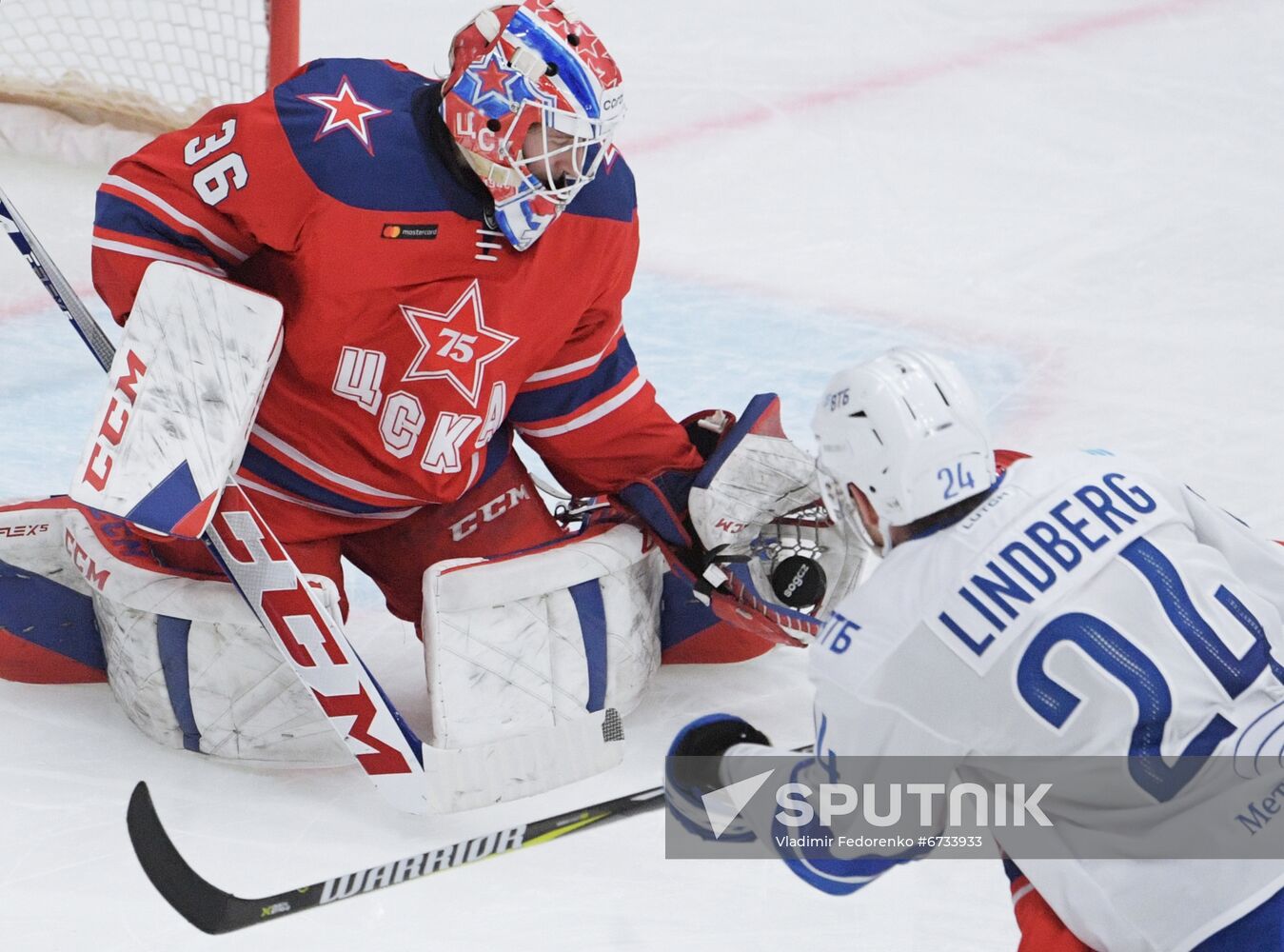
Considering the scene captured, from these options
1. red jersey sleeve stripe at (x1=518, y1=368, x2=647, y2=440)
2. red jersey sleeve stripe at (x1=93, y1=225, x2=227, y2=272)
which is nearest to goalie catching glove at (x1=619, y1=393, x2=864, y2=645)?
red jersey sleeve stripe at (x1=518, y1=368, x2=647, y2=440)

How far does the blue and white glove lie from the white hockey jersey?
0.88 feet

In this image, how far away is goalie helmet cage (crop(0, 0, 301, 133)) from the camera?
3.40m

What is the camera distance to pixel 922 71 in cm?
484

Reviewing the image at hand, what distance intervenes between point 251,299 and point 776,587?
38.2 inches

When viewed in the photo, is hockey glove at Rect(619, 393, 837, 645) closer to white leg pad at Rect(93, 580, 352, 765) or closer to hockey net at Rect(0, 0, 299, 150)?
white leg pad at Rect(93, 580, 352, 765)

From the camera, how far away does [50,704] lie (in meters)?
2.63

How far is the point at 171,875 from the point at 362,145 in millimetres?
1061

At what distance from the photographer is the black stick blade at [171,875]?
2113 millimetres

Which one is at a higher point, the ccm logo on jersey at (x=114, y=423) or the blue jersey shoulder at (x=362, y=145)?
the blue jersey shoulder at (x=362, y=145)

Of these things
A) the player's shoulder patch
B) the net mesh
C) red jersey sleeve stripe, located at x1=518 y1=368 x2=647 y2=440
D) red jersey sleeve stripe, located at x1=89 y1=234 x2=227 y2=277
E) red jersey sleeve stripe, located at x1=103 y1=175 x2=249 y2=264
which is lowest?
red jersey sleeve stripe, located at x1=518 y1=368 x2=647 y2=440

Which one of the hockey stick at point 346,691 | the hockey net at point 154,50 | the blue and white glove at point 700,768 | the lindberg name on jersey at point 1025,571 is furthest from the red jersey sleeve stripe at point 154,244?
the lindberg name on jersey at point 1025,571

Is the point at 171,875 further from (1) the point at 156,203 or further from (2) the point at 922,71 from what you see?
(2) the point at 922,71

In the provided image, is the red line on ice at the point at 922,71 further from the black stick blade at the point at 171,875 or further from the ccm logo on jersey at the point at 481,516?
the black stick blade at the point at 171,875

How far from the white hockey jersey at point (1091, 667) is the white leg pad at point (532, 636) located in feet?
2.73
